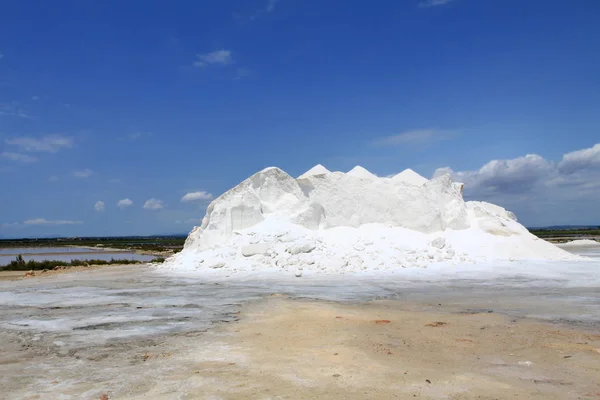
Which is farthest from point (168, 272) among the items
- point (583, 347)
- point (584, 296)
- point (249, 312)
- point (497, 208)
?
point (497, 208)

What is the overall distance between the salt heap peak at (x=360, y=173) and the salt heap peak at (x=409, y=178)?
1.10 metres

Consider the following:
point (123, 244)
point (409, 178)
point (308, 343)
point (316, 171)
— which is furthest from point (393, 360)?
point (123, 244)

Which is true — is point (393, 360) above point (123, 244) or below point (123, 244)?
below

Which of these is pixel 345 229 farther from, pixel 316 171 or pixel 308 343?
pixel 308 343

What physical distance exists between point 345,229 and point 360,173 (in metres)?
4.71

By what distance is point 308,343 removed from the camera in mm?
6367

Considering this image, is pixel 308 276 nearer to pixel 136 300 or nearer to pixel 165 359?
pixel 136 300

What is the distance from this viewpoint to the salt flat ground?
4.58 metres

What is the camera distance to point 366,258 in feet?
56.6

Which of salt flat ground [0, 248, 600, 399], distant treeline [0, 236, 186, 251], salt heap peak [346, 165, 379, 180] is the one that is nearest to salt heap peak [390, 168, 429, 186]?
salt heap peak [346, 165, 379, 180]

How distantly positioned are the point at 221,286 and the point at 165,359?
774cm

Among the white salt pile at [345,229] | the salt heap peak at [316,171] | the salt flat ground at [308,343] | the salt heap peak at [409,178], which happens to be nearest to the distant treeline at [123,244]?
the salt heap peak at [316,171]

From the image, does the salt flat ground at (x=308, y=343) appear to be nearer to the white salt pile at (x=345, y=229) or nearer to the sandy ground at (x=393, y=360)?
the sandy ground at (x=393, y=360)

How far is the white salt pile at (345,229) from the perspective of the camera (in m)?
17.6
